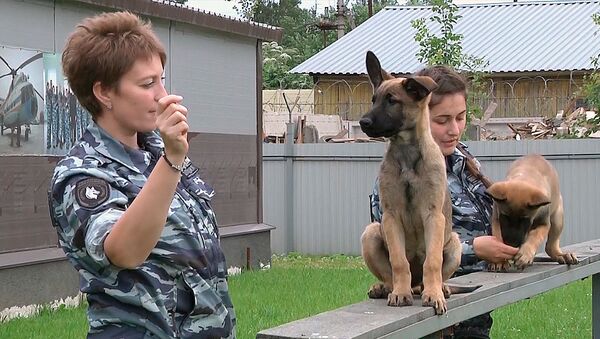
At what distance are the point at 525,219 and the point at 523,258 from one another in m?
0.28

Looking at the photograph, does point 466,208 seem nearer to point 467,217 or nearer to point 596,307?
point 467,217

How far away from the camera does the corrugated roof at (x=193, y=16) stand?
12.5m

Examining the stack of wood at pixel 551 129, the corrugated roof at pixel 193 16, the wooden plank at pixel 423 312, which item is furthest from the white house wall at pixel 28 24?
the stack of wood at pixel 551 129

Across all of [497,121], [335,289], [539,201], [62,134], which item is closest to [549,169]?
[539,201]

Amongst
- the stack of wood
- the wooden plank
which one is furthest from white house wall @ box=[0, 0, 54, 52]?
the stack of wood

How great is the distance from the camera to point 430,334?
4.05m

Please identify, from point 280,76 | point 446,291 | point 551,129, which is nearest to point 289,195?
point 551,129

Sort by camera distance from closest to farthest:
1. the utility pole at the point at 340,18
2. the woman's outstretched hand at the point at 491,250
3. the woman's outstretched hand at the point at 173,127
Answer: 1. the woman's outstretched hand at the point at 173,127
2. the woman's outstretched hand at the point at 491,250
3. the utility pole at the point at 340,18

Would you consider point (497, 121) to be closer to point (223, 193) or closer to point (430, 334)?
point (223, 193)

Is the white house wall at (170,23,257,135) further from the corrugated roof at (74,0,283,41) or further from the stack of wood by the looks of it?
the stack of wood

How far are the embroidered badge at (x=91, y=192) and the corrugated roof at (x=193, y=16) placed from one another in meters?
9.34

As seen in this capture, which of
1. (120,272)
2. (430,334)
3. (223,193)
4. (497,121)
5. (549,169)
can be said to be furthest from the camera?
(497,121)

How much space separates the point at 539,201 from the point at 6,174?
6690 millimetres

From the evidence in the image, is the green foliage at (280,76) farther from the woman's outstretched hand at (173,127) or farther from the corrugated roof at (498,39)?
the woman's outstretched hand at (173,127)
